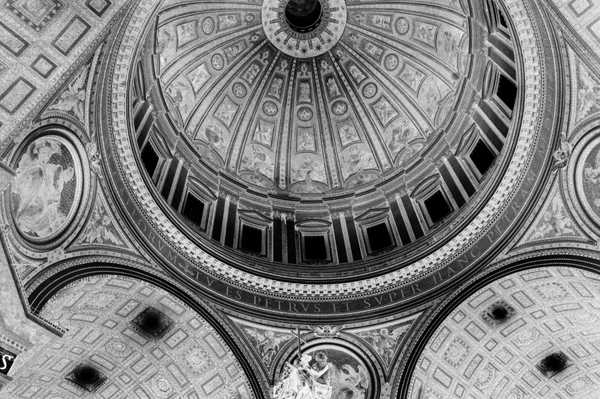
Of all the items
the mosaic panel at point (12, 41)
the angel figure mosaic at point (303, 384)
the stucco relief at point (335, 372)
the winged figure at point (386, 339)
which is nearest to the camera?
the mosaic panel at point (12, 41)

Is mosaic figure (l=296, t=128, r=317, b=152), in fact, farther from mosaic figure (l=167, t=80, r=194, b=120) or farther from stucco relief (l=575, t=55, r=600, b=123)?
stucco relief (l=575, t=55, r=600, b=123)

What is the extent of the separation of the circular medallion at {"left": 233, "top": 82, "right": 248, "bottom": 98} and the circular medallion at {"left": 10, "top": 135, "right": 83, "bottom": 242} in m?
9.86

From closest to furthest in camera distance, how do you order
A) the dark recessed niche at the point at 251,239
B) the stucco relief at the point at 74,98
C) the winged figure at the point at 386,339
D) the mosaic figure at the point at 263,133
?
the stucco relief at the point at 74,98, the winged figure at the point at 386,339, the dark recessed niche at the point at 251,239, the mosaic figure at the point at 263,133

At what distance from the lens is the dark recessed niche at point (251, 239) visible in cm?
2698

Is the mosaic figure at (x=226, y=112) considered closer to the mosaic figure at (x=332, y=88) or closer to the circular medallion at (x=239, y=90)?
the circular medallion at (x=239, y=90)

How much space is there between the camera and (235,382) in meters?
24.6

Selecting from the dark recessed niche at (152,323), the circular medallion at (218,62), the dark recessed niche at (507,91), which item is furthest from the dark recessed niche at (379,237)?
the circular medallion at (218,62)

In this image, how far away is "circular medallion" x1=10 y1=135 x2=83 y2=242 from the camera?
2022cm

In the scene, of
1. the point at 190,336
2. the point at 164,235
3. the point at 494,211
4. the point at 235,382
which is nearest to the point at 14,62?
the point at 164,235

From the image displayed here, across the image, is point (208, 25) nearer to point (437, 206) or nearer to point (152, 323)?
point (437, 206)

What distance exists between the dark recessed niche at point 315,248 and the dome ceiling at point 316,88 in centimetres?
210

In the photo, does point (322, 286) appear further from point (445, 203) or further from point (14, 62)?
point (14, 62)

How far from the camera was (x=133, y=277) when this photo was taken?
22656 millimetres

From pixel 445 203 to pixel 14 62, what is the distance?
568 inches
